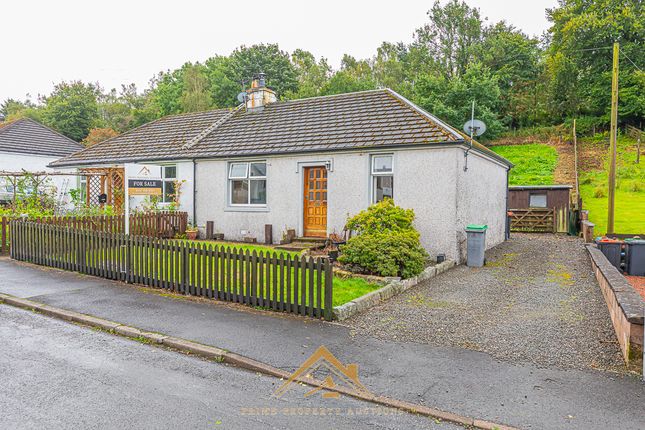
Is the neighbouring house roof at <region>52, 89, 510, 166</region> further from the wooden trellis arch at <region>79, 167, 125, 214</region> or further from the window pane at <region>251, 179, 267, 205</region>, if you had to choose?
the window pane at <region>251, 179, 267, 205</region>

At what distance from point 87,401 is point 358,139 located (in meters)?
10.6

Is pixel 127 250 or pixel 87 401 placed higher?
pixel 127 250

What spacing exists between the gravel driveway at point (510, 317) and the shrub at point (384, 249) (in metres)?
0.59

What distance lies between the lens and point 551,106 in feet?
145

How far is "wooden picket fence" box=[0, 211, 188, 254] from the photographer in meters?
12.8

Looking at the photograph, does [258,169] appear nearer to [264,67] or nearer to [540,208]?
[540,208]

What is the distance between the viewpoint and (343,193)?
529 inches

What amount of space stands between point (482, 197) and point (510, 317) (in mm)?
8142

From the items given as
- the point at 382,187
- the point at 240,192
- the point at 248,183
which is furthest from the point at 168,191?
the point at 382,187

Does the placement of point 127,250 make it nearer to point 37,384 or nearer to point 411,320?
point 37,384

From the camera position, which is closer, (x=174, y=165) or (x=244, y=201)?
(x=244, y=201)

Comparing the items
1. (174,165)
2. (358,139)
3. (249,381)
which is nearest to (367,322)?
(249,381)

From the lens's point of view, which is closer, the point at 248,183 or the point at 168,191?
the point at 248,183

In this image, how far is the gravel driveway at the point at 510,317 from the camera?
5.65 m
